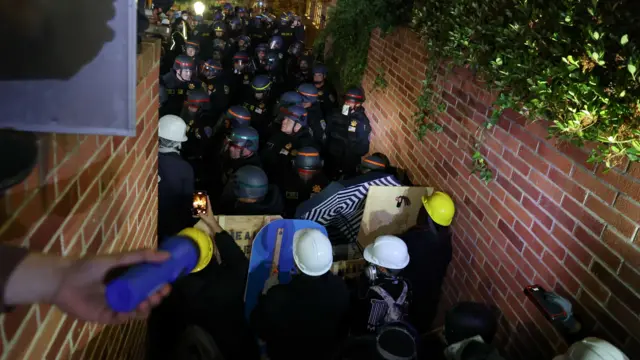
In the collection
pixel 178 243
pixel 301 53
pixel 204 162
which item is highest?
pixel 178 243

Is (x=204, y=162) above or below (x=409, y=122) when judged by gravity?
below

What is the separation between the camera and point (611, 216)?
2398 millimetres

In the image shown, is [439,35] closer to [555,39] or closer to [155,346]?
[555,39]

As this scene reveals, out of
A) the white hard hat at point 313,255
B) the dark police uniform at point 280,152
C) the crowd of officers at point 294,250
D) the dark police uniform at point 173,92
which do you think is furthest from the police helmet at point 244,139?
the white hard hat at point 313,255

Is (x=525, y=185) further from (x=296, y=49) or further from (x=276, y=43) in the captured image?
(x=276, y=43)

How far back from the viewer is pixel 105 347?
6.64 feet

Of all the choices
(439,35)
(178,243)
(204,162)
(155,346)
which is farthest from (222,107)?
(178,243)

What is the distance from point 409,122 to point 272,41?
26.0 ft

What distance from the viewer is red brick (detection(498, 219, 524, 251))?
3197 millimetres

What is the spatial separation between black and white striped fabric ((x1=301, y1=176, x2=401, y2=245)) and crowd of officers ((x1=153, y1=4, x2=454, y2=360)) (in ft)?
1.49

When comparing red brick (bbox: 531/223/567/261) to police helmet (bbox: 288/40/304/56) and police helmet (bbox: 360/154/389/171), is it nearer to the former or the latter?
police helmet (bbox: 360/154/389/171)

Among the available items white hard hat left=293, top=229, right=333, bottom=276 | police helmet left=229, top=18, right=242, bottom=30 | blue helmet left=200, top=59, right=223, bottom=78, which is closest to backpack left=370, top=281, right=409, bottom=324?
white hard hat left=293, top=229, right=333, bottom=276

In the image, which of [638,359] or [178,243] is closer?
[178,243]

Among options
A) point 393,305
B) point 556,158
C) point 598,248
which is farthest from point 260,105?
point 598,248
